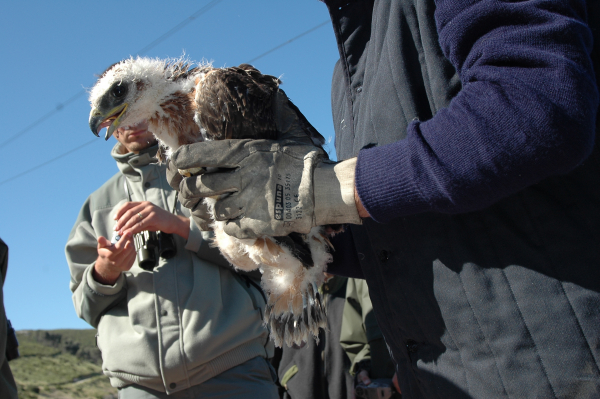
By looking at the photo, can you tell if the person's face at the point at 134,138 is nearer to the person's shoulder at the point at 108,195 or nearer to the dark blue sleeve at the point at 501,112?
the person's shoulder at the point at 108,195

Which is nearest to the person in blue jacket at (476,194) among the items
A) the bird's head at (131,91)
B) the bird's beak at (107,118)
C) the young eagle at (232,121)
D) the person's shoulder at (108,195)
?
the young eagle at (232,121)

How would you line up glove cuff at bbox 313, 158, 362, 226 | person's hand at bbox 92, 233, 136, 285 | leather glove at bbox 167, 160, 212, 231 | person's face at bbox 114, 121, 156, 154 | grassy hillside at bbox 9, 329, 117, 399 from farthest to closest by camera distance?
1. grassy hillside at bbox 9, 329, 117, 399
2. person's face at bbox 114, 121, 156, 154
3. person's hand at bbox 92, 233, 136, 285
4. leather glove at bbox 167, 160, 212, 231
5. glove cuff at bbox 313, 158, 362, 226

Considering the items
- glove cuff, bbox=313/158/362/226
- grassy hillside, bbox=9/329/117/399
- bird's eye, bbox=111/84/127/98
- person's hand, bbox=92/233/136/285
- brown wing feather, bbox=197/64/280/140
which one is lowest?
grassy hillside, bbox=9/329/117/399

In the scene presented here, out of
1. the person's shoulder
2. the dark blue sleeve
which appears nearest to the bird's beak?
the person's shoulder

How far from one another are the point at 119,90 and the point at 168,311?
1.40 metres

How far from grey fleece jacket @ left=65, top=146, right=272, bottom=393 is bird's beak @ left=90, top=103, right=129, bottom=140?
588 millimetres

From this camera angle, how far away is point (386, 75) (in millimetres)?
1604

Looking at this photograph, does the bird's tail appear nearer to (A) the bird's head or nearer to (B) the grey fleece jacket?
(B) the grey fleece jacket

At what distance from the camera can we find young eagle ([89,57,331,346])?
231 centimetres

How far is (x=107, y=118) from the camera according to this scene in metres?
2.81

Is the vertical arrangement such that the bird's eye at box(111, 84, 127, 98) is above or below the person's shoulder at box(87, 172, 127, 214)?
above

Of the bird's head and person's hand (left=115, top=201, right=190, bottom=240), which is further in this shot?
person's hand (left=115, top=201, right=190, bottom=240)

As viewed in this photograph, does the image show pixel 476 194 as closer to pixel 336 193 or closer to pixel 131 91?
pixel 336 193

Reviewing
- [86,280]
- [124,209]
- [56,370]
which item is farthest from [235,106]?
[56,370]
